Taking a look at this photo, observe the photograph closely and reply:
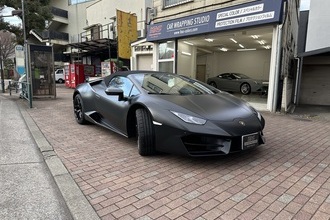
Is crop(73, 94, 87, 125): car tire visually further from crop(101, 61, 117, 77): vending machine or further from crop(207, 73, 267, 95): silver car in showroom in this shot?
crop(101, 61, 117, 77): vending machine

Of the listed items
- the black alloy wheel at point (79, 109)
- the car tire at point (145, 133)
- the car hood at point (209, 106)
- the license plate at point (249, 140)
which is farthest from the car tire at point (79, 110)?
the license plate at point (249, 140)

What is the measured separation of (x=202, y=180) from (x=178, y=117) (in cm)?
83

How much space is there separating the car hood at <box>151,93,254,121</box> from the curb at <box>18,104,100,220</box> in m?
1.51

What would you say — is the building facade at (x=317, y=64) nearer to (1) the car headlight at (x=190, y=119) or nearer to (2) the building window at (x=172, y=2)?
(2) the building window at (x=172, y=2)

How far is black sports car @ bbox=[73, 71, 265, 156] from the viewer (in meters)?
3.16

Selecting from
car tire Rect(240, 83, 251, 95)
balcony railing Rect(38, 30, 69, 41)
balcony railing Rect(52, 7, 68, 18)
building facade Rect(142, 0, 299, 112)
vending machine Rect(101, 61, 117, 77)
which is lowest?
car tire Rect(240, 83, 251, 95)

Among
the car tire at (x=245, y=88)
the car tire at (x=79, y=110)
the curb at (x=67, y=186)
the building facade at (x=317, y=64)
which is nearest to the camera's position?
the curb at (x=67, y=186)

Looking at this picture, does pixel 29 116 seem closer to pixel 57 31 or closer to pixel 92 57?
pixel 92 57

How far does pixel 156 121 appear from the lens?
3.39 metres

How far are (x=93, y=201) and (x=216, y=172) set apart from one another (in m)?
1.51

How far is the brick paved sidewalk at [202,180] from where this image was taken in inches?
91.6

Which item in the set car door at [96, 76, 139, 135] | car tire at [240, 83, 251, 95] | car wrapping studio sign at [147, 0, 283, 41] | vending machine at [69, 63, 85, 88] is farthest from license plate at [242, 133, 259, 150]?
vending machine at [69, 63, 85, 88]

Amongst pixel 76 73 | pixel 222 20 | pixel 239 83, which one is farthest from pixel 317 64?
pixel 76 73

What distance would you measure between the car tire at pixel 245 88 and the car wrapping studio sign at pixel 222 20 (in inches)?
206
